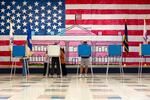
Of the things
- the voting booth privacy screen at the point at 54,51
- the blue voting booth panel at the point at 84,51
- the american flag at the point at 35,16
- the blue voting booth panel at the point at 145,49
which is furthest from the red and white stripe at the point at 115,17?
the voting booth privacy screen at the point at 54,51

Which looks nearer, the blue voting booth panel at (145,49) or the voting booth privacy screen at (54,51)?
the voting booth privacy screen at (54,51)

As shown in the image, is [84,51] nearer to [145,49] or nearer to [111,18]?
[145,49]

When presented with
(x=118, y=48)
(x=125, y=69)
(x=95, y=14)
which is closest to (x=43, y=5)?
(x=95, y=14)

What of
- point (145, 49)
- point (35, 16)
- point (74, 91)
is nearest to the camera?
point (74, 91)

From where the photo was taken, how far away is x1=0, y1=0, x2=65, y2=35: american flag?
1622 centimetres

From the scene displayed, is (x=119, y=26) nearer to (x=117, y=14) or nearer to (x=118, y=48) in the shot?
(x=117, y=14)

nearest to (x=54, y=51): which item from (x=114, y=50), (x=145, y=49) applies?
(x=114, y=50)

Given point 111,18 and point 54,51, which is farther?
point 111,18

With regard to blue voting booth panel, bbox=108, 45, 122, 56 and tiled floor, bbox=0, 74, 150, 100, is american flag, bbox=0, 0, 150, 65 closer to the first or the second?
blue voting booth panel, bbox=108, 45, 122, 56

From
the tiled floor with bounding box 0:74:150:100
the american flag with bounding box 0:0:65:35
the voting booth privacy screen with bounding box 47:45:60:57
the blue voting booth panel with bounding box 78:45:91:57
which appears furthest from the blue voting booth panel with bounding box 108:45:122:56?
the american flag with bounding box 0:0:65:35

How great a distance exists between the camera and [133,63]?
16125mm

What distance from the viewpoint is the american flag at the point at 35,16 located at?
638 inches

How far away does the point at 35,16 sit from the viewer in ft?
53.5

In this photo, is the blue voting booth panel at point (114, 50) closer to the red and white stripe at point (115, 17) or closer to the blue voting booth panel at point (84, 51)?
the blue voting booth panel at point (84, 51)
